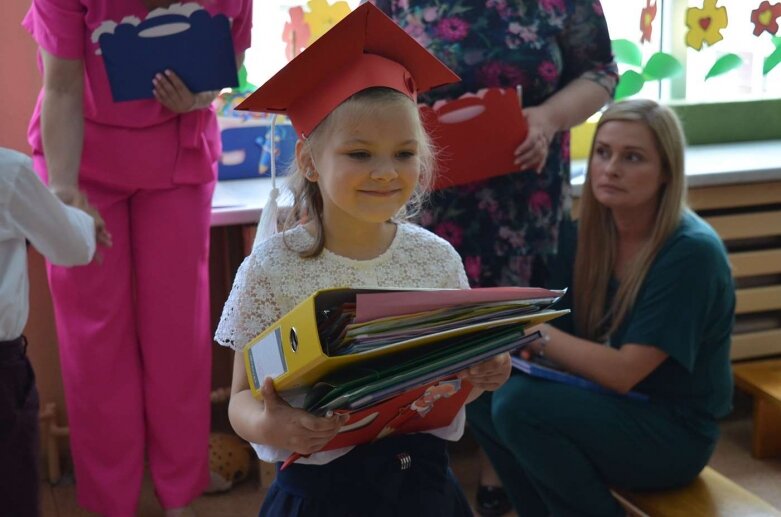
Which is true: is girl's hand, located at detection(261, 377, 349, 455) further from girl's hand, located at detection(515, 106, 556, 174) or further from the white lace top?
girl's hand, located at detection(515, 106, 556, 174)

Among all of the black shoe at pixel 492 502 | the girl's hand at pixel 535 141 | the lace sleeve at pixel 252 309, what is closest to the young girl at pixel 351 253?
the lace sleeve at pixel 252 309

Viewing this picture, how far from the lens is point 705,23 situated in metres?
3.68

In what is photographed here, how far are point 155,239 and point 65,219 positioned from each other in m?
0.43

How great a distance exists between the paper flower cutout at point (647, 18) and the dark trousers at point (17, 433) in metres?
2.44

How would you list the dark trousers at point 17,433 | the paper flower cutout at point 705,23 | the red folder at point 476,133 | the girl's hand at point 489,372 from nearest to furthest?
the girl's hand at point 489,372
the dark trousers at point 17,433
the red folder at point 476,133
the paper flower cutout at point 705,23

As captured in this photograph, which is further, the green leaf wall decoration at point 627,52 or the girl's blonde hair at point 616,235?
the green leaf wall decoration at point 627,52

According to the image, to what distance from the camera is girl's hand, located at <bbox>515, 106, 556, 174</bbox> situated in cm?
227

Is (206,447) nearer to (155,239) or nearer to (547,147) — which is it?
(155,239)

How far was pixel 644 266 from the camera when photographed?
2295 millimetres

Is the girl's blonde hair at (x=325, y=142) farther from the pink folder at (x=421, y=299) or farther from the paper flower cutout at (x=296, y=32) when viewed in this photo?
the paper flower cutout at (x=296, y=32)

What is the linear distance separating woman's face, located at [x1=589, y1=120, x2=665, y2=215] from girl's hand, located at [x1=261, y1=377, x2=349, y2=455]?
125 cm

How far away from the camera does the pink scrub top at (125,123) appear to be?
7.36 feet

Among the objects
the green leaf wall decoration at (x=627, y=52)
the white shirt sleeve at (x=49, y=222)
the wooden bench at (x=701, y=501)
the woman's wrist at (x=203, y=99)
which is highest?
the green leaf wall decoration at (x=627, y=52)

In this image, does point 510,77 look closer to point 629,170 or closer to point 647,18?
point 629,170
